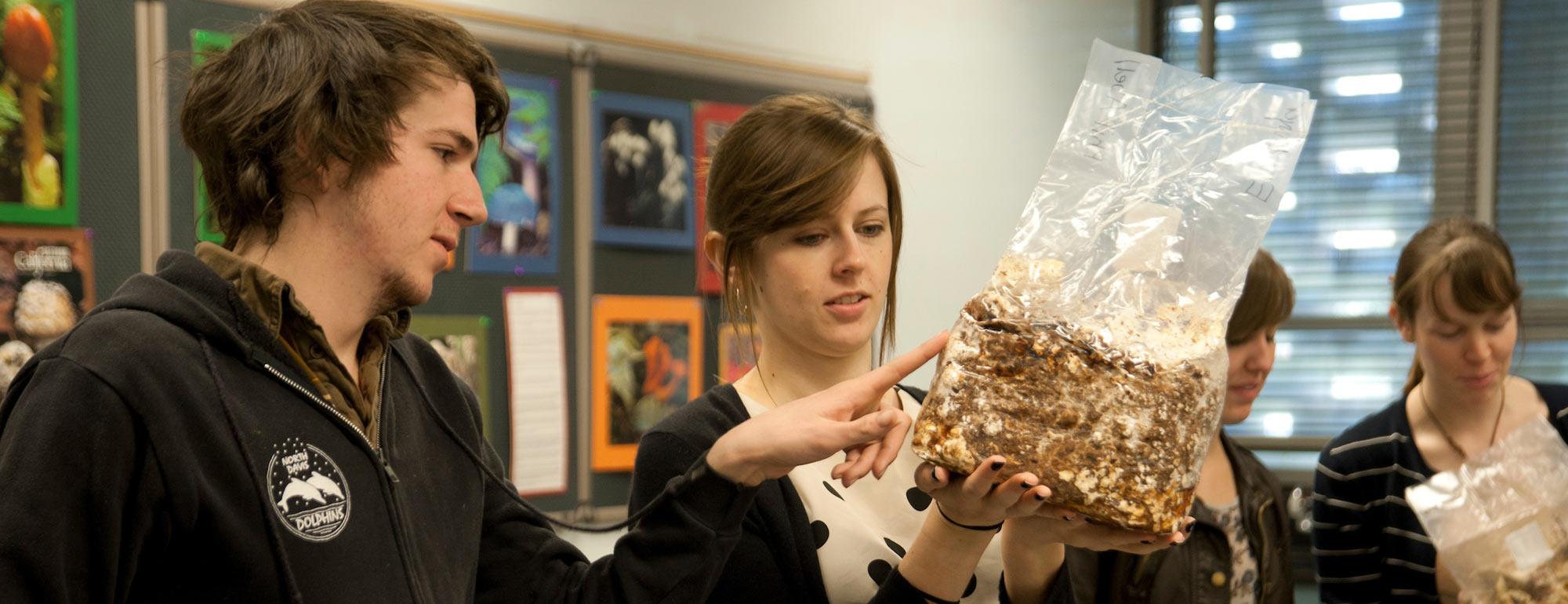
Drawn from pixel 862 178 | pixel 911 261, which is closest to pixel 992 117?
pixel 911 261

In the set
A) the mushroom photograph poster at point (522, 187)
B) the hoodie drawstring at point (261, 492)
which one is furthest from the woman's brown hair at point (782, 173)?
the mushroom photograph poster at point (522, 187)

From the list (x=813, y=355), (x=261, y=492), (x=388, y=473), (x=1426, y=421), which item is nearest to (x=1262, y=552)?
(x=1426, y=421)

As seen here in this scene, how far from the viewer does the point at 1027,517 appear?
121cm

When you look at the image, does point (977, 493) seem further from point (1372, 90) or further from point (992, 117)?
point (1372, 90)

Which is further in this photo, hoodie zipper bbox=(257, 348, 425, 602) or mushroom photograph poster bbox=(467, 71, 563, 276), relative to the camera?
mushroom photograph poster bbox=(467, 71, 563, 276)

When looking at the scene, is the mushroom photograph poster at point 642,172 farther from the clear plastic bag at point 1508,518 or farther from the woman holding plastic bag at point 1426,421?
the clear plastic bag at point 1508,518

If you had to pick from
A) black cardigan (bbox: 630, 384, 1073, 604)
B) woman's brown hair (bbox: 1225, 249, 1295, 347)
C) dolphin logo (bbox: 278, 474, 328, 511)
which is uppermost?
woman's brown hair (bbox: 1225, 249, 1295, 347)

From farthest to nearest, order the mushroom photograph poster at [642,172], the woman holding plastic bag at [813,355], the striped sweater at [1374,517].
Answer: the mushroom photograph poster at [642,172], the striped sweater at [1374,517], the woman holding plastic bag at [813,355]

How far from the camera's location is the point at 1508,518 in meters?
1.84

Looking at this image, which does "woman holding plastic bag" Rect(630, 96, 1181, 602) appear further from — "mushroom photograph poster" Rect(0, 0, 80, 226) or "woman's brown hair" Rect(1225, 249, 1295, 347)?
"mushroom photograph poster" Rect(0, 0, 80, 226)

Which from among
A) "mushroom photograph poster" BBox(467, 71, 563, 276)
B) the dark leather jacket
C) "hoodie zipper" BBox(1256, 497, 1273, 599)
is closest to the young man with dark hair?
the dark leather jacket

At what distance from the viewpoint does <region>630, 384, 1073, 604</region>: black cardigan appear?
129cm

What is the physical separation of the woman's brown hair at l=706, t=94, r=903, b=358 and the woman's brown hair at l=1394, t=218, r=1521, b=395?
133 centimetres

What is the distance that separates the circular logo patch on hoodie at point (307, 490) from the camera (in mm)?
1015
